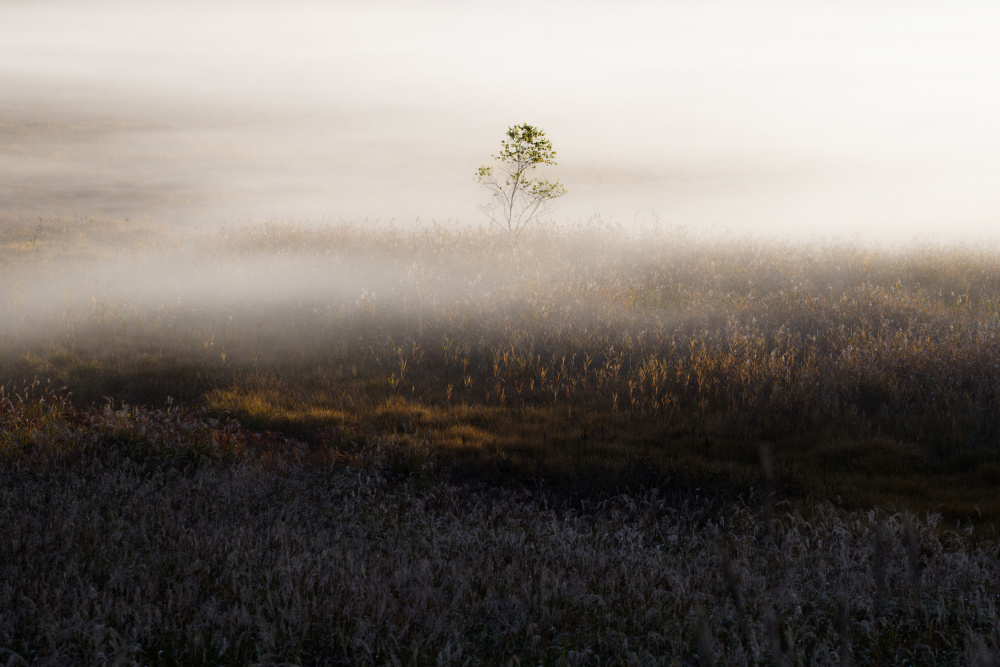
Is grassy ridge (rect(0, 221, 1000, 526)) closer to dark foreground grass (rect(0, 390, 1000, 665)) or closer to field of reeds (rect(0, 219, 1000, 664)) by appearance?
field of reeds (rect(0, 219, 1000, 664))

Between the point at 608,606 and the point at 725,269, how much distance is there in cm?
1165

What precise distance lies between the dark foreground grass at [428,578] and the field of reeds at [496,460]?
2 centimetres

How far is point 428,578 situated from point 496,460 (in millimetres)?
2845

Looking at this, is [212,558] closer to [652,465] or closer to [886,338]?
[652,465]

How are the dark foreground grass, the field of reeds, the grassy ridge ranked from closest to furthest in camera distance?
the dark foreground grass < the field of reeds < the grassy ridge

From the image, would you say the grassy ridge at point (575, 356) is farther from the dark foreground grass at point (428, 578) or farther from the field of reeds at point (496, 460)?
the dark foreground grass at point (428, 578)

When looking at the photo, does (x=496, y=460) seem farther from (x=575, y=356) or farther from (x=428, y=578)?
(x=575, y=356)

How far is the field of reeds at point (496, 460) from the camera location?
281 centimetres

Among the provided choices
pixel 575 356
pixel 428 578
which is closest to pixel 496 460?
pixel 428 578

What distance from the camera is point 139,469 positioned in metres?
5.00

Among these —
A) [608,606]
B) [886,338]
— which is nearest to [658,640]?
[608,606]

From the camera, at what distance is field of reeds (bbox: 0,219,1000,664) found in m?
2.81

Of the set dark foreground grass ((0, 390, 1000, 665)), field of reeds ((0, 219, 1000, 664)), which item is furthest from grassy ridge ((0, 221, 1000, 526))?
dark foreground grass ((0, 390, 1000, 665))

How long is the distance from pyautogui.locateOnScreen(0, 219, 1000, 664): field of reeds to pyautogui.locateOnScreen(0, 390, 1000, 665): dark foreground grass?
0.8 inches
